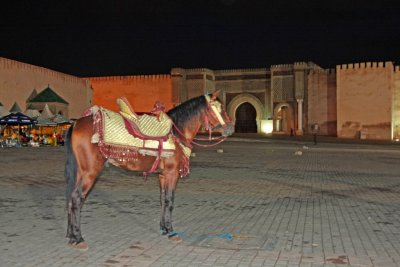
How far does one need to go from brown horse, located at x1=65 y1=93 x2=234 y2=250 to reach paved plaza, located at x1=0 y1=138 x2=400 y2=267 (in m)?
0.26

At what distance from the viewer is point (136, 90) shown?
153 ft

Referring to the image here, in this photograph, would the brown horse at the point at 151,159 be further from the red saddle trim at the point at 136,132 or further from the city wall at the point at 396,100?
the city wall at the point at 396,100

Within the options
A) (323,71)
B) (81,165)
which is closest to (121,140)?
(81,165)

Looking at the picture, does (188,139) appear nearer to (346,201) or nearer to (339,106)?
(346,201)

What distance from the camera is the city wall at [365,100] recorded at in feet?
122

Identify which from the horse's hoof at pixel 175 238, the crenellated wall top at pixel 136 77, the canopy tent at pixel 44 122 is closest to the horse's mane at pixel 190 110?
the horse's hoof at pixel 175 238

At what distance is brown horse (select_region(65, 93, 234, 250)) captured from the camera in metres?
5.19

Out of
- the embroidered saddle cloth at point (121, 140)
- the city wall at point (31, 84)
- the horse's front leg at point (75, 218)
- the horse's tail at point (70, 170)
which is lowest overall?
the horse's front leg at point (75, 218)

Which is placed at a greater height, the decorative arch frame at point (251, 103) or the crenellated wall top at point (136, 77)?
the crenellated wall top at point (136, 77)

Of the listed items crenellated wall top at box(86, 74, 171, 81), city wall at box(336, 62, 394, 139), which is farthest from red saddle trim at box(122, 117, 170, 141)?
crenellated wall top at box(86, 74, 171, 81)

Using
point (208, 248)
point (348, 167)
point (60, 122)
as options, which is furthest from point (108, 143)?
point (60, 122)

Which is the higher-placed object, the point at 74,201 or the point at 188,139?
the point at 188,139

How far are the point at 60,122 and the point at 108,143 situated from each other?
68.4 feet

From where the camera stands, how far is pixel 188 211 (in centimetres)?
718
